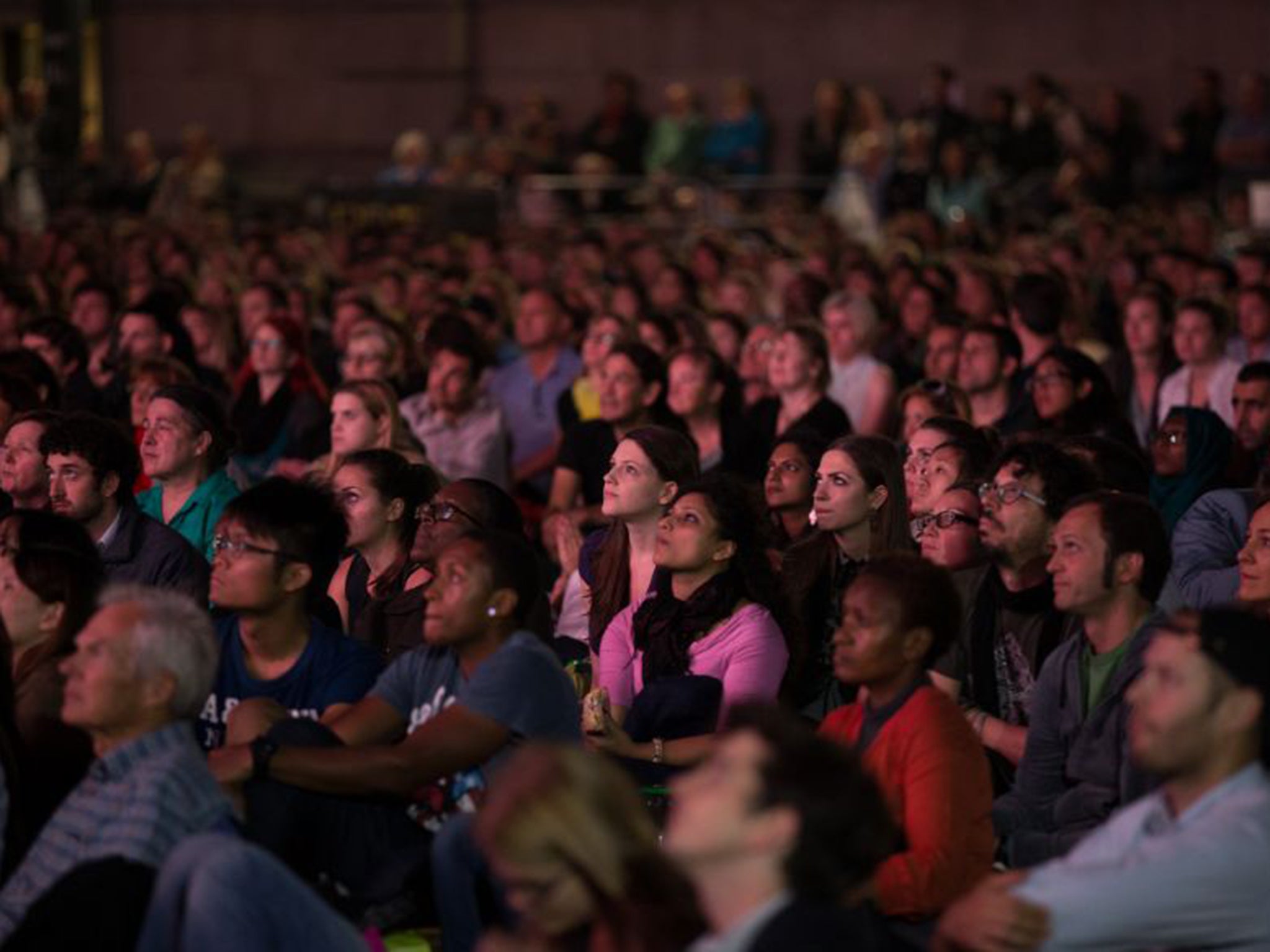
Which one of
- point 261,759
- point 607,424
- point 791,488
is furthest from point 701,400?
A: point 261,759

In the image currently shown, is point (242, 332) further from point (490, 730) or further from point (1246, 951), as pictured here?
point (1246, 951)

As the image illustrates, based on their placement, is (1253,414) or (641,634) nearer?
(641,634)

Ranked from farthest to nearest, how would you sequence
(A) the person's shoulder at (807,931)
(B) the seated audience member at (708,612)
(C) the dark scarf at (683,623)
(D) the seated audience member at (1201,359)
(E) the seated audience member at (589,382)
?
(E) the seated audience member at (589,382) < (D) the seated audience member at (1201,359) < (C) the dark scarf at (683,623) < (B) the seated audience member at (708,612) < (A) the person's shoulder at (807,931)

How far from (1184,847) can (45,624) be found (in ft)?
8.61

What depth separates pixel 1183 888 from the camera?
13.6ft

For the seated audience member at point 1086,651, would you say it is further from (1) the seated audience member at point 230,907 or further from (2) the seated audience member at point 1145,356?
(2) the seated audience member at point 1145,356

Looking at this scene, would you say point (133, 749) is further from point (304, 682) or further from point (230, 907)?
point (304, 682)

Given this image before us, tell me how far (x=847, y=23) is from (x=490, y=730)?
20.9 m

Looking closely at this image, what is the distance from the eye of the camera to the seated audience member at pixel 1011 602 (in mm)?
6137

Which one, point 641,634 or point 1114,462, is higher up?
point 1114,462

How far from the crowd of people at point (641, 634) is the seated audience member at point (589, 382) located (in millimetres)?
48

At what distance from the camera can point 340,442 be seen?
8570mm

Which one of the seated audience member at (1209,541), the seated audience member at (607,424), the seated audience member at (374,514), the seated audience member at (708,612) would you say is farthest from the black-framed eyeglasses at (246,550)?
the seated audience member at (607,424)

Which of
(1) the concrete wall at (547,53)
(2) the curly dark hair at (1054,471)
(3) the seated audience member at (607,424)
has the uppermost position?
(1) the concrete wall at (547,53)
